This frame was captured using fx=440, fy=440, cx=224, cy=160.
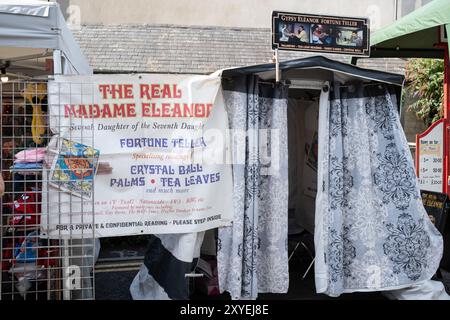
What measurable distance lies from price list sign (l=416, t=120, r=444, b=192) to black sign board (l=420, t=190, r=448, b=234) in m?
1.04

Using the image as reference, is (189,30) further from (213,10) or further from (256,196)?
(256,196)

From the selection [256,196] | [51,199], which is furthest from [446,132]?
[51,199]

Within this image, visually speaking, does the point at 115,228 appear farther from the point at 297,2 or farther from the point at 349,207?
the point at 297,2

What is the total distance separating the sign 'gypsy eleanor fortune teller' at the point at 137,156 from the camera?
3416mm

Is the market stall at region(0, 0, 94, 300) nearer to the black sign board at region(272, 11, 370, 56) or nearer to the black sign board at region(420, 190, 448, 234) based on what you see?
the black sign board at region(272, 11, 370, 56)

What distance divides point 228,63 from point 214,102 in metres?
5.04

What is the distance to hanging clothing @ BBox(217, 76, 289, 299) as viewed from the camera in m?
3.78

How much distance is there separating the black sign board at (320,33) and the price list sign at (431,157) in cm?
→ 243

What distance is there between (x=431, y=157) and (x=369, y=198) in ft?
7.90

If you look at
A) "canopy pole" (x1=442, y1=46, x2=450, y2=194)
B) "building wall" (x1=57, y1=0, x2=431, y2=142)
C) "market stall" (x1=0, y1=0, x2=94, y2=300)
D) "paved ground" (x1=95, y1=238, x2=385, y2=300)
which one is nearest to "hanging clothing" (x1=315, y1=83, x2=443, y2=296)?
"paved ground" (x1=95, y1=238, x2=385, y2=300)

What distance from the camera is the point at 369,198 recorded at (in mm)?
4035

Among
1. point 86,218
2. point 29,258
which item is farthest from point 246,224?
point 29,258

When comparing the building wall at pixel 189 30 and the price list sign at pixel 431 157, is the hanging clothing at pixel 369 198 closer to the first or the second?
the price list sign at pixel 431 157

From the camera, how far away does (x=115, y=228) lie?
355 centimetres
